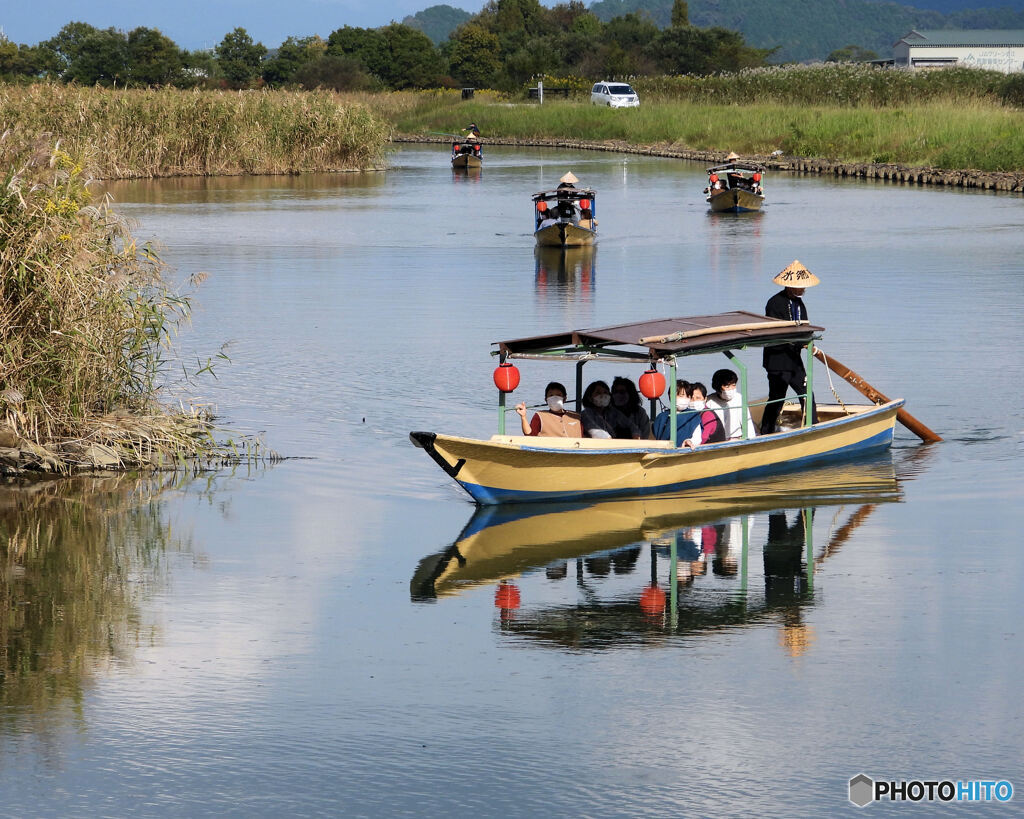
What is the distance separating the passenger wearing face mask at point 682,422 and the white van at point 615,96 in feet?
246

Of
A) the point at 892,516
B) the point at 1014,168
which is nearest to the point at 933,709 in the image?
the point at 892,516

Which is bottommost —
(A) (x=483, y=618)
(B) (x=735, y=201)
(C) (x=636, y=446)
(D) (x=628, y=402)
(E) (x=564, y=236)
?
(A) (x=483, y=618)

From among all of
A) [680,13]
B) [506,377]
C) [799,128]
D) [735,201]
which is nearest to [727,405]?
[506,377]

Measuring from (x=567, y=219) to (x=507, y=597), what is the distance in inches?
1056

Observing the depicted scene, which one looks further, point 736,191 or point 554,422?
point 736,191

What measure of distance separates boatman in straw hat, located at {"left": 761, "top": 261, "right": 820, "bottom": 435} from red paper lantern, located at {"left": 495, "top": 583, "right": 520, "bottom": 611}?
5.42 metres

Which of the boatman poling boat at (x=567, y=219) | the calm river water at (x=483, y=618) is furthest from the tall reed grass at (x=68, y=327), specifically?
the boatman poling boat at (x=567, y=219)

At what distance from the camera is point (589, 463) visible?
15.1 metres

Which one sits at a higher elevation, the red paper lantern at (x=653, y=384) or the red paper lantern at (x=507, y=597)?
the red paper lantern at (x=653, y=384)

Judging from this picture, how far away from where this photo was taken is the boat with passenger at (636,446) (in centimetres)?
1479

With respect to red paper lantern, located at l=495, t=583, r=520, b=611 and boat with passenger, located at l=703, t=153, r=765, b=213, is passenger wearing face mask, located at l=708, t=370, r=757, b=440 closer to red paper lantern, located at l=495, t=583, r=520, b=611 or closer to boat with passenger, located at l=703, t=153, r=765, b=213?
red paper lantern, located at l=495, t=583, r=520, b=611

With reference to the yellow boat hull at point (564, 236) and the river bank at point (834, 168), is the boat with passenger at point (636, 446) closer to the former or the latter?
the yellow boat hull at point (564, 236)

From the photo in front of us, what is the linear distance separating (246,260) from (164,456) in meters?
19.6

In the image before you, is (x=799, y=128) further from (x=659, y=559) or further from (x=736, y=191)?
(x=659, y=559)
